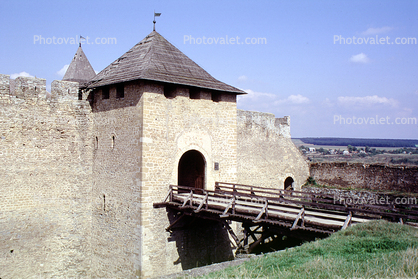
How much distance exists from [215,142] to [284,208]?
4073 millimetres

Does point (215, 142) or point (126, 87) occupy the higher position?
point (126, 87)

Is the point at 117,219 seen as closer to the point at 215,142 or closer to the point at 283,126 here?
the point at 215,142

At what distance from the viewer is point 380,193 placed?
17.0 m

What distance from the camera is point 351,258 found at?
6.11 metres

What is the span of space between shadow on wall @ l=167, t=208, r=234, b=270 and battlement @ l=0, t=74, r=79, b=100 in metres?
5.81

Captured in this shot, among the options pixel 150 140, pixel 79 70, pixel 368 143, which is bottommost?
pixel 150 140

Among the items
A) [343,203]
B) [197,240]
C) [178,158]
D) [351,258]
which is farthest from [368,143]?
[351,258]

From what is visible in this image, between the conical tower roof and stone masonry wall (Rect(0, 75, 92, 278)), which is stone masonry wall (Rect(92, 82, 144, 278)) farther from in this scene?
the conical tower roof

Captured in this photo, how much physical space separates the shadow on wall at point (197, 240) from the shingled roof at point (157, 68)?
179 inches

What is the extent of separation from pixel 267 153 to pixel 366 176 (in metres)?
5.45

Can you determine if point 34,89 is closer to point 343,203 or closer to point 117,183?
point 117,183

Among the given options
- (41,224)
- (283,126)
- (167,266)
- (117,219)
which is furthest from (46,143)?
(283,126)

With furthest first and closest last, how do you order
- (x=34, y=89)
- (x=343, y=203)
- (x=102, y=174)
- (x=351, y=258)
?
(x=102, y=174) → (x=34, y=89) → (x=343, y=203) → (x=351, y=258)

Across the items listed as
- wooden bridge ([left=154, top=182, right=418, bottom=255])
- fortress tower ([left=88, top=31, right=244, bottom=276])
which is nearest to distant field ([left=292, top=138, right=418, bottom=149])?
fortress tower ([left=88, top=31, right=244, bottom=276])
